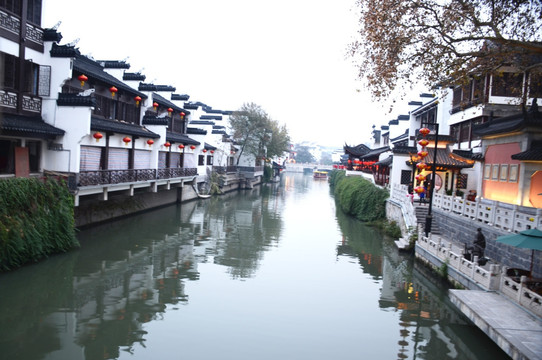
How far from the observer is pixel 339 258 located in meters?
19.3

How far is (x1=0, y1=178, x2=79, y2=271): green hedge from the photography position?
1277cm

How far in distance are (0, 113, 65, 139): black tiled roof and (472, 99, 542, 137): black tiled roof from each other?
17.6 metres

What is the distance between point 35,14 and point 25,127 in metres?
4.81

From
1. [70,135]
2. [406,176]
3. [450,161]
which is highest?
[450,161]

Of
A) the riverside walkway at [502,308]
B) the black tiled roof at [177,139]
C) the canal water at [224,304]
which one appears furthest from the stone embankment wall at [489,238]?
the black tiled roof at [177,139]

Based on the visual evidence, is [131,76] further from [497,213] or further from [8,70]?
[497,213]

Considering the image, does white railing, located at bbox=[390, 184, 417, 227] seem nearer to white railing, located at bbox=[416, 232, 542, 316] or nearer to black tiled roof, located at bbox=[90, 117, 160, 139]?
white railing, located at bbox=[416, 232, 542, 316]

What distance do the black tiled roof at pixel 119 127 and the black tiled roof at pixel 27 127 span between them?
8.19 feet

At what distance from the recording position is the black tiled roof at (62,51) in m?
16.9

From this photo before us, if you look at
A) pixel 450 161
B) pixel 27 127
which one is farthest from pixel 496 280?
pixel 27 127

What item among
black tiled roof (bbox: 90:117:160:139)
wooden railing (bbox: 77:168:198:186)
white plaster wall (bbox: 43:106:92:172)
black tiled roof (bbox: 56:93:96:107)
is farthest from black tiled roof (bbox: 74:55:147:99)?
wooden railing (bbox: 77:168:198:186)

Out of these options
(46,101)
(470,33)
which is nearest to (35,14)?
(46,101)

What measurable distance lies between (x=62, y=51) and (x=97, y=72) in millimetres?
6361

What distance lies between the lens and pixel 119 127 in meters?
22.5
